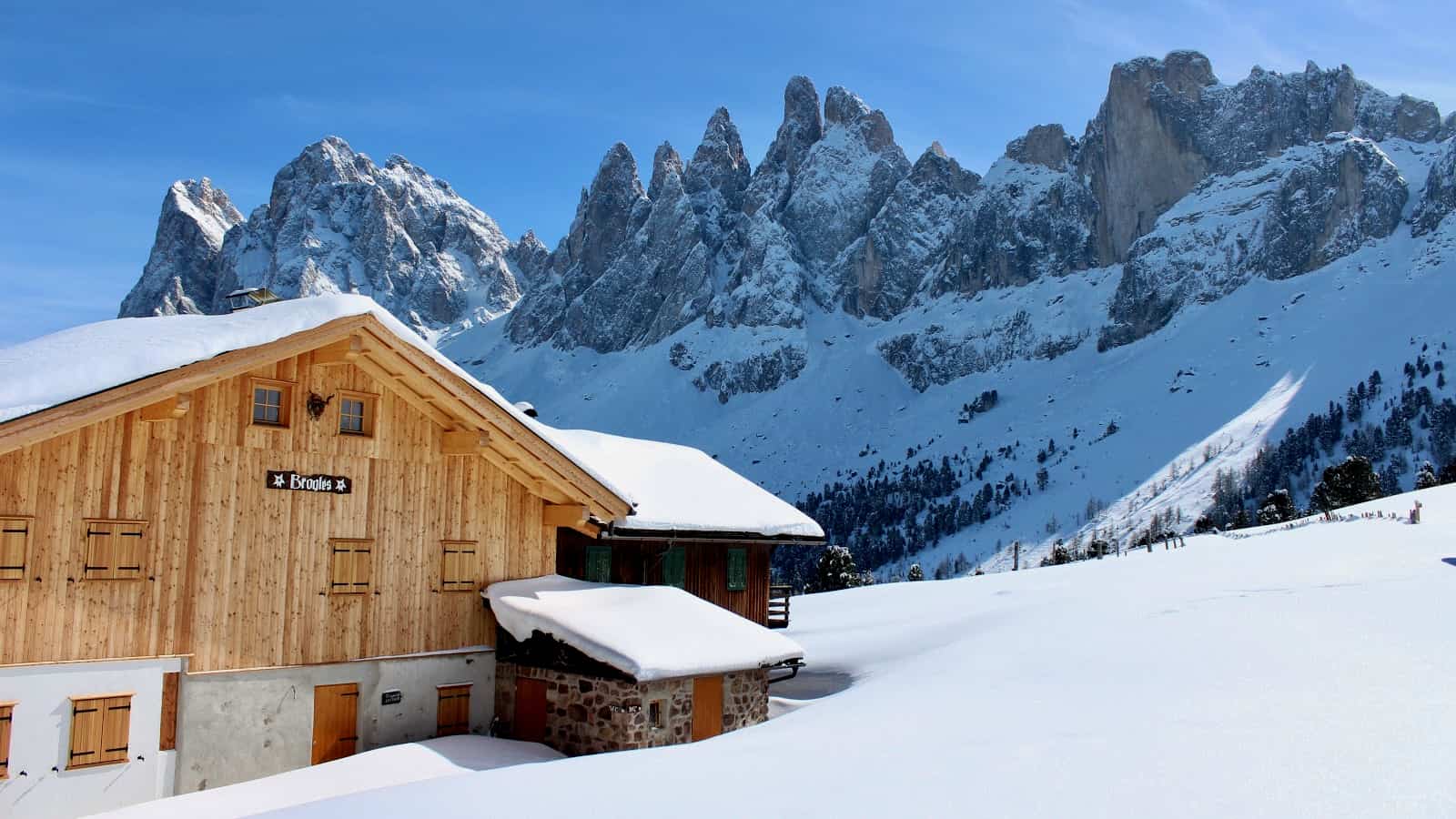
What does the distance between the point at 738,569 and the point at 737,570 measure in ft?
0.14

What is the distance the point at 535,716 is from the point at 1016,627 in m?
10.1

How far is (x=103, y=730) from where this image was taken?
13.3 m

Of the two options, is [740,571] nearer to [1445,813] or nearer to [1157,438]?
[1445,813]

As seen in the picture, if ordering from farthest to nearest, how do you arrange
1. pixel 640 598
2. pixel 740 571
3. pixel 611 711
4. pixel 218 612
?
1. pixel 740 571
2. pixel 640 598
3. pixel 611 711
4. pixel 218 612

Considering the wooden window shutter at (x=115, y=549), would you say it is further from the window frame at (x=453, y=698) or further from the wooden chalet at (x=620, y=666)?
the wooden chalet at (x=620, y=666)

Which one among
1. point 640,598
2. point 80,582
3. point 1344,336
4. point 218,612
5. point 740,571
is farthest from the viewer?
point 1344,336

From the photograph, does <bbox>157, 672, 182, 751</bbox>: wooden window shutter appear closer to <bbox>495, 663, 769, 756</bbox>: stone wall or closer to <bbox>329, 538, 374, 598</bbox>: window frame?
<bbox>329, 538, 374, 598</bbox>: window frame

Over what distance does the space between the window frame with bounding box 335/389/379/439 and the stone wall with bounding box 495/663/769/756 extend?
14.5ft

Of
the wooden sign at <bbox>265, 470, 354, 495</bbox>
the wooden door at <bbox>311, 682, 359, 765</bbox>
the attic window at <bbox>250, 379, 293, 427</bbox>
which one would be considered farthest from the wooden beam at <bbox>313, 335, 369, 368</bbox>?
the wooden door at <bbox>311, 682, 359, 765</bbox>

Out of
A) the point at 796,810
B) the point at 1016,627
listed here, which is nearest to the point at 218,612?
the point at 796,810

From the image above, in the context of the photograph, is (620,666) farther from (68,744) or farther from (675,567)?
(675,567)

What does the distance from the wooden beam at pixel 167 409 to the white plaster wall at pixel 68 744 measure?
314cm

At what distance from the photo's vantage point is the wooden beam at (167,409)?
13945 millimetres

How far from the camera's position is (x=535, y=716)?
1681cm
